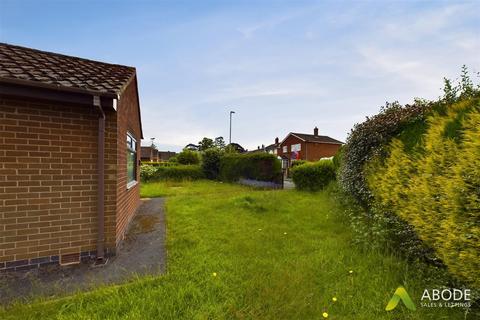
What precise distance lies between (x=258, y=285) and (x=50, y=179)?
143 inches

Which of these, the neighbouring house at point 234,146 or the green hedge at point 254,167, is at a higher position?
the neighbouring house at point 234,146

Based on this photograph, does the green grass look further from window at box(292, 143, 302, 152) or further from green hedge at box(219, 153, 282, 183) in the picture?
window at box(292, 143, 302, 152)

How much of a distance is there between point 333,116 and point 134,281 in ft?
51.1

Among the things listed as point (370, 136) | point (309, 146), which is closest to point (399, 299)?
point (370, 136)

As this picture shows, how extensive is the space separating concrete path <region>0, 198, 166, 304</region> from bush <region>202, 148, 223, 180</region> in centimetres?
1561

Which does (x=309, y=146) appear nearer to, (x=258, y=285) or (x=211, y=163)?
(x=211, y=163)

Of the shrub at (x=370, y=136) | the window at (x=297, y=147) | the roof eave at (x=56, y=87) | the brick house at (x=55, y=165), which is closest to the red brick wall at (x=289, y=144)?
the window at (x=297, y=147)

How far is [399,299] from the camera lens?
106 inches

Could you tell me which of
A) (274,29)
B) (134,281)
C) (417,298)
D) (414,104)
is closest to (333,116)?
(274,29)

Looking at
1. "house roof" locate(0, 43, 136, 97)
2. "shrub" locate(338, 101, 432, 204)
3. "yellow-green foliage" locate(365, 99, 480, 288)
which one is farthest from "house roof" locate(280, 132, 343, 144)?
"house roof" locate(0, 43, 136, 97)

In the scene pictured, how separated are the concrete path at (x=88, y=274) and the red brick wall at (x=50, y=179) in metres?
0.36

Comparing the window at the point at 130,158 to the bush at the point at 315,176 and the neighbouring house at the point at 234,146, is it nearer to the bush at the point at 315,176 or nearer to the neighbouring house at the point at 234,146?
the bush at the point at 315,176

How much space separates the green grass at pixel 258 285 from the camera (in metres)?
2.51

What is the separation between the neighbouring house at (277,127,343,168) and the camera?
39.5m
